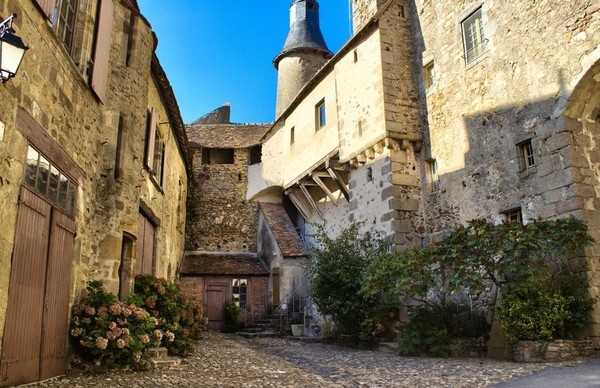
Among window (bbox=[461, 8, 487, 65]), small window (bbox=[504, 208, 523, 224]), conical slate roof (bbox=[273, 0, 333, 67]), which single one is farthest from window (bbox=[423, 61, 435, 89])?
conical slate roof (bbox=[273, 0, 333, 67])

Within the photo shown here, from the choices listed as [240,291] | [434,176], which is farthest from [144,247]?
[240,291]

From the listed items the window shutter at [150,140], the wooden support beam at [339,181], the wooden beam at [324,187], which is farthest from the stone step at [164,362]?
the wooden beam at [324,187]

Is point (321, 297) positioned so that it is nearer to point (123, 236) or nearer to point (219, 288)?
point (123, 236)

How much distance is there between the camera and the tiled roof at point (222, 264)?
18.2 metres

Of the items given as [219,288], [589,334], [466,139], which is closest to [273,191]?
[219,288]

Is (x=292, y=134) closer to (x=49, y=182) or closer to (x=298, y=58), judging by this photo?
(x=298, y=58)

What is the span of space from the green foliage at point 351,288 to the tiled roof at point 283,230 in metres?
4.25

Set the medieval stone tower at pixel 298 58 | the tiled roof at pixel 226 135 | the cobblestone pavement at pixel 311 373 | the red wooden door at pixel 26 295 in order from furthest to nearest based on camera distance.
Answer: the medieval stone tower at pixel 298 58 < the tiled roof at pixel 226 135 < the cobblestone pavement at pixel 311 373 < the red wooden door at pixel 26 295

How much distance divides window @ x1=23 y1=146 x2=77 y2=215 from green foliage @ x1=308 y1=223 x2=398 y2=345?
21.9ft

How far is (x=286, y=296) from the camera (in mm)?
16703

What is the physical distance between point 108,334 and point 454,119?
8.67 metres

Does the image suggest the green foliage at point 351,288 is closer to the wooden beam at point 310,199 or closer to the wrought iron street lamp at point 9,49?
the wooden beam at point 310,199

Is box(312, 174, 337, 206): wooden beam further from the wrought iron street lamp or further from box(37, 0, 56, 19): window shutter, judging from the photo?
the wrought iron street lamp

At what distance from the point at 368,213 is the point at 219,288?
8008mm
